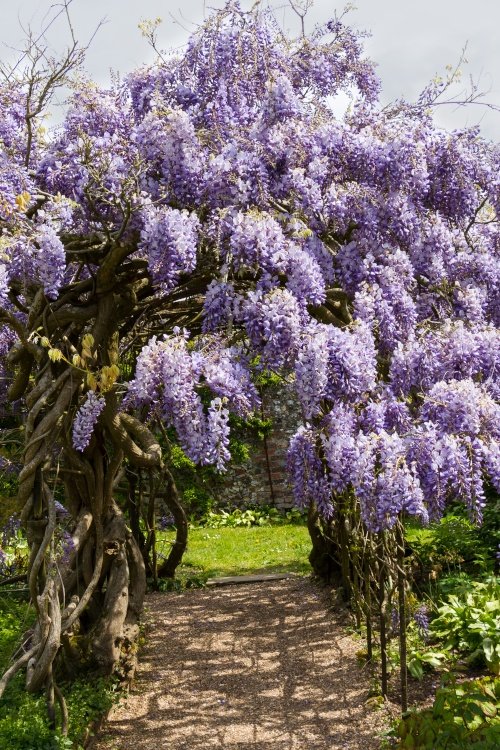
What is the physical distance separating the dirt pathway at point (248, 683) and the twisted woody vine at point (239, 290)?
1.49ft

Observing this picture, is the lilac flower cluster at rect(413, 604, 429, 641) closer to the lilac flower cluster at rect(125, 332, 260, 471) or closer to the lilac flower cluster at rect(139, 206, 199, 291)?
the lilac flower cluster at rect(125, 332, 260, 471)

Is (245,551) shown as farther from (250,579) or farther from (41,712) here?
(41,712)

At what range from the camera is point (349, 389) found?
14.0ft

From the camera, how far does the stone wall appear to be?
474 inches

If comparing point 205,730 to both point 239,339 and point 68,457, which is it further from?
point 239,339

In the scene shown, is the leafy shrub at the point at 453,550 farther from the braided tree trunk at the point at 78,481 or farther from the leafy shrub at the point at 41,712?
the leafy shrub at the point at 41,712

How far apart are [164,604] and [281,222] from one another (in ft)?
13.6

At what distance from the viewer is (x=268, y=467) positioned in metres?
12.1

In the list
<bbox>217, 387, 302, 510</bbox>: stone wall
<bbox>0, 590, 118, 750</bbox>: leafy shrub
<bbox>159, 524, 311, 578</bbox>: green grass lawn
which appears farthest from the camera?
<bbox>217, 387, 302, 510</bbox>: stone wall

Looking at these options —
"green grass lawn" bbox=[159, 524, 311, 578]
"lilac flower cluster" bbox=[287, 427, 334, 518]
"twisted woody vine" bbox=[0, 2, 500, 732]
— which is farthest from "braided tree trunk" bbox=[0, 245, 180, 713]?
"green grass lawn" bbox=[159, 524, 311, 578]

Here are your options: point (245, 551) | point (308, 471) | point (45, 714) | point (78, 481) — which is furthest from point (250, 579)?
point (308, 471)

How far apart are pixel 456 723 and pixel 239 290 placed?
2508mm

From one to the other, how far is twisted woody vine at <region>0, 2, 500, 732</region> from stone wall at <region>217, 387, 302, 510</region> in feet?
20.0

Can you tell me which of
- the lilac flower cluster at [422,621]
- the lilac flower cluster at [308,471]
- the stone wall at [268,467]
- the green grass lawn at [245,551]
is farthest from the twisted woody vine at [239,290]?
the stone wall at [268,467]
